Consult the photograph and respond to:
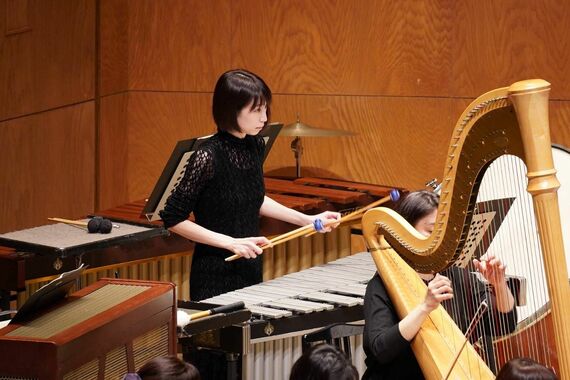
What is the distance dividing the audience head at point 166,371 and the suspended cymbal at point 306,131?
3843 mm

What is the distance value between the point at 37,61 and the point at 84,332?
4548mm

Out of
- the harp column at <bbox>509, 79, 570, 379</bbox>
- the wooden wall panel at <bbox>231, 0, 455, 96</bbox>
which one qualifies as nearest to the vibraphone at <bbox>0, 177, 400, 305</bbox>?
the wooden wall panel at <bbox>231, 0, 455, 96</bbox>

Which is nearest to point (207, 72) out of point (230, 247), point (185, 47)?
point (185, 47)

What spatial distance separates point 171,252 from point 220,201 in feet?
2.44

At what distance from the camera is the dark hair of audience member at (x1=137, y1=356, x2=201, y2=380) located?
2.68 m

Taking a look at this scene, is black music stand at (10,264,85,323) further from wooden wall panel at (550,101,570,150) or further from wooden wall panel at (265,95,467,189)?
wooden wall panel at (265,95,467,189)

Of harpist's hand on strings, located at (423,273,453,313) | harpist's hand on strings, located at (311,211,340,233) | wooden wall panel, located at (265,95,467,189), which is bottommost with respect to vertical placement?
harpist's hand on strings, located at (423,273,453,313)

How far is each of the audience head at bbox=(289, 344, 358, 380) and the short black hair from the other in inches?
61.2

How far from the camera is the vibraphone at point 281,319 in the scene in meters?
3.94

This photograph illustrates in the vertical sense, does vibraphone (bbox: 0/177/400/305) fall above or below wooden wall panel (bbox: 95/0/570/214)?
below

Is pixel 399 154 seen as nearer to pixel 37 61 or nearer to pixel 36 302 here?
pixel 37 61

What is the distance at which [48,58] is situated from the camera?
704 cm

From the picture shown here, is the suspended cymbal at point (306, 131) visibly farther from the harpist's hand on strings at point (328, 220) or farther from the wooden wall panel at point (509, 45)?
the harpist's hand on strings at point (328, 220)

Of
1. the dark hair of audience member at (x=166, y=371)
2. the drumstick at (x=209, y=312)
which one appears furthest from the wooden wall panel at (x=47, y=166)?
the dark hair of audience member at (x=166, y=371)
